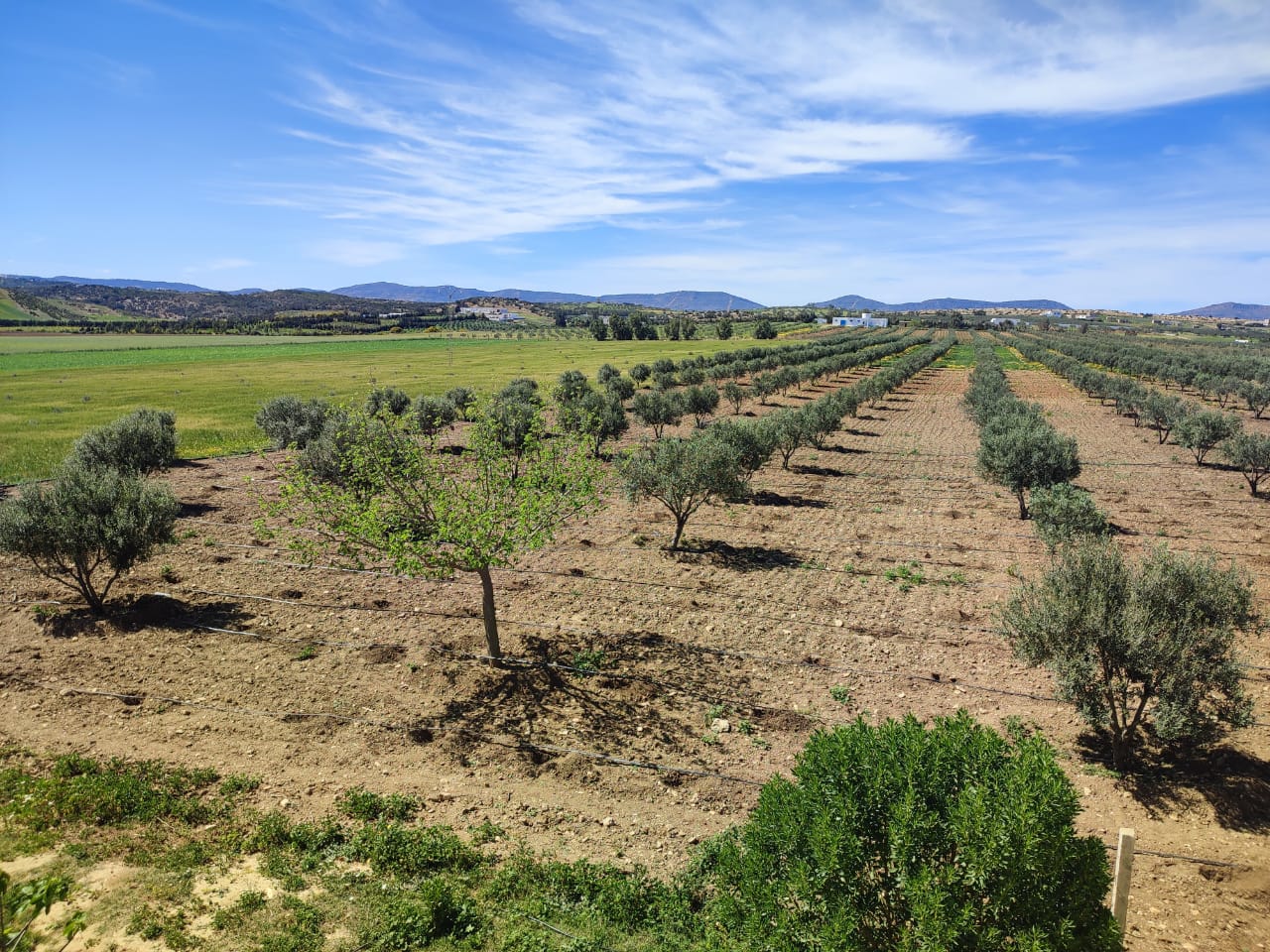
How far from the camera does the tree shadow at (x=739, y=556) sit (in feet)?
76.8

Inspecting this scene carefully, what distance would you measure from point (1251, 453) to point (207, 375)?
123m

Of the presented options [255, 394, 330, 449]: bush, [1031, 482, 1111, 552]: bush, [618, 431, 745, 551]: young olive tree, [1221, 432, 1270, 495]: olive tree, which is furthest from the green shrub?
[1221, 432, 1270, 495]: olive tree

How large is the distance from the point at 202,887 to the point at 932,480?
38.1 meters

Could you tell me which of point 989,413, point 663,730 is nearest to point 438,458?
point 663,730

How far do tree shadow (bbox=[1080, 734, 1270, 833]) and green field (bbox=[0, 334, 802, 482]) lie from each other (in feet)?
131

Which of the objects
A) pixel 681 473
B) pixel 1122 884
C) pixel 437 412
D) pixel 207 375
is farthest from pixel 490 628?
pixel 207 375

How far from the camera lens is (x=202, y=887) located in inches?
364

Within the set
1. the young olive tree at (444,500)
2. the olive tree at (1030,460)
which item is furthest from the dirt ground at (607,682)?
the olive tree at (1030,460)

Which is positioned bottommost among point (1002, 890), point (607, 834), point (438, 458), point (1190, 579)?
point (607, 834)

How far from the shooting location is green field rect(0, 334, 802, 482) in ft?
169

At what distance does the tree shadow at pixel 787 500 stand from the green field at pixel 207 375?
33189 millimetres

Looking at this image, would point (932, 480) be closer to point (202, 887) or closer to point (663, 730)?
point (663, 730)

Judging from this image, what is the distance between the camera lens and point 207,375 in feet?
337

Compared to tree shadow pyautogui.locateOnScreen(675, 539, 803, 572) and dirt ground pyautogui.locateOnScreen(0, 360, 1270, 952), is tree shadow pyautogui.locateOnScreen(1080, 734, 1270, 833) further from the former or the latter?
tree shadow pyautogui.locateOnScreen(675, 539, 803, 572)
